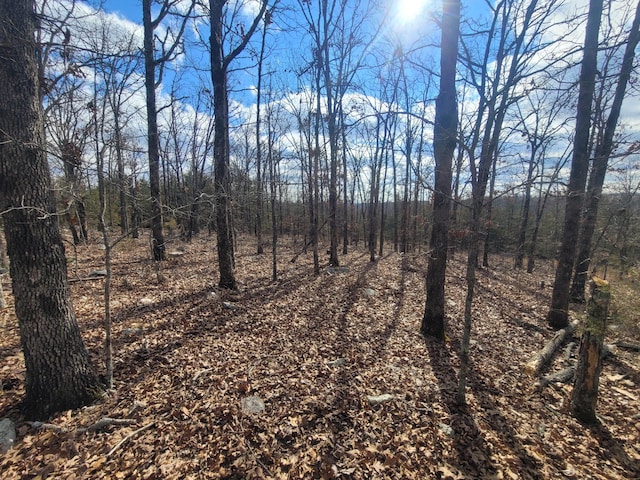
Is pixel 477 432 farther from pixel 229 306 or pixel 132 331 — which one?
pixel 132 331

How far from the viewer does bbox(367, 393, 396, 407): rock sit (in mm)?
3637

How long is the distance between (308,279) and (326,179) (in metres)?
5.43

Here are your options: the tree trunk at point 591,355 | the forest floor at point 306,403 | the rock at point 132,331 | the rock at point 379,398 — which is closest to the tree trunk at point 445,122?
the tree trunk at point 591,355

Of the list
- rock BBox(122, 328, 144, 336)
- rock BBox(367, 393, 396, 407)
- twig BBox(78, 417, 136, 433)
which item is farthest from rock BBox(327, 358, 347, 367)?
rock BBox(122, 328, 144, 336)

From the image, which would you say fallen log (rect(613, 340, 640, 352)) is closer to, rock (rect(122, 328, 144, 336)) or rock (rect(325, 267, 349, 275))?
rock (rect(325, 267, 349, 275))

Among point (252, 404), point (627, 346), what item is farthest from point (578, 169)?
point (252, 404)

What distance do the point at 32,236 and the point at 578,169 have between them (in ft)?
32.5

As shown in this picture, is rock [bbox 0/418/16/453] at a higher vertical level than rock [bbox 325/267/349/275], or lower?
higher

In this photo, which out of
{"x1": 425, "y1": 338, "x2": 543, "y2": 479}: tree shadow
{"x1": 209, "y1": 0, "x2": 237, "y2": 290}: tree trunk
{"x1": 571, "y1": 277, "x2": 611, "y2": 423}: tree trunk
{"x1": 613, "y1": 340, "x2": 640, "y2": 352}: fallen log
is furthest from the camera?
{"x1": 209, "y1": 0, "x2": 237, "y2": 290}: tree trunk

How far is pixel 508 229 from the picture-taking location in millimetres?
25297

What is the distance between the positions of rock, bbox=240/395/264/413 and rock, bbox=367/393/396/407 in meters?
1.45

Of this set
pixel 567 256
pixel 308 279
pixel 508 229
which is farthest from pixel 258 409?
pixel 508 229

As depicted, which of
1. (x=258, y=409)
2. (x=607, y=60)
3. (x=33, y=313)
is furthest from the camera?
(x=607, y=60)

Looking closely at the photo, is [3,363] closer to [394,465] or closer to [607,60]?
[394,465]
